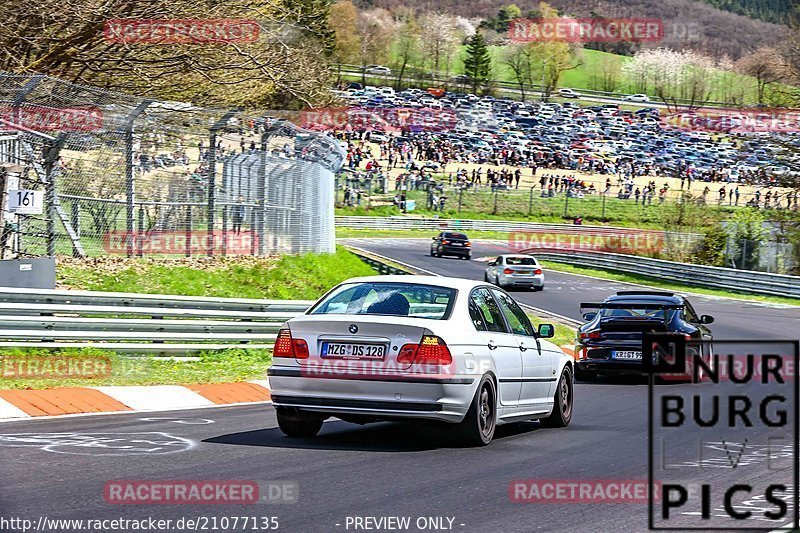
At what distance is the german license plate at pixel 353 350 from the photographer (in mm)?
8773

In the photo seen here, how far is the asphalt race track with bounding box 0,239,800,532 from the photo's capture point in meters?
6.30

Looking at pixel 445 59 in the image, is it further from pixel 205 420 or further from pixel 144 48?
pixel 205 420

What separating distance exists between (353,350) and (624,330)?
7954 millimetres

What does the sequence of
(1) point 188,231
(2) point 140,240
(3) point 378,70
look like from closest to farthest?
(2) point 140,240 → (1) point 188,231 → (3) point 378,70

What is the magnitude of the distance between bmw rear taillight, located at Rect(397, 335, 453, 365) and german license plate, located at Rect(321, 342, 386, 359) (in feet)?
0.57

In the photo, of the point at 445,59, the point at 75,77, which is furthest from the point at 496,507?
the point at 445,59

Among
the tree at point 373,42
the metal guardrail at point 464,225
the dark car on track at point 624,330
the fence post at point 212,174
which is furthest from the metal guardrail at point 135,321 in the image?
the tree at point 373,42

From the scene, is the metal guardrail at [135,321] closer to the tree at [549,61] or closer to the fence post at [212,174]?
the fence post at [212,174]

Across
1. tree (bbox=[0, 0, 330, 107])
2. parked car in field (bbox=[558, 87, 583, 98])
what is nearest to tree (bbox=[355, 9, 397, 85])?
parked car in field (bbox=[558, 87, 583, 98])

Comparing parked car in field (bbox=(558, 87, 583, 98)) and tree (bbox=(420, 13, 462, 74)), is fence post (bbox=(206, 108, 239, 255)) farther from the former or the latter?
tree (bbox=(420, 13, 462, 74))

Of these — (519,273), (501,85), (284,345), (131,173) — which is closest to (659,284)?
(519,273)

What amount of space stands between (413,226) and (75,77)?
4599cm

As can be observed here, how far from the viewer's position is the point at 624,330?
1593 centimetres

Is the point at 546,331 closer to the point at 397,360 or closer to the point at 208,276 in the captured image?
the point at 397,360
